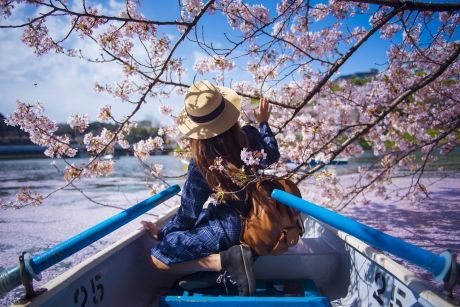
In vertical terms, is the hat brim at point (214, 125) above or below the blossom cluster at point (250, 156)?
above

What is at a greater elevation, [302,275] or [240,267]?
[240,267]

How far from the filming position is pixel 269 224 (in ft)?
6.14

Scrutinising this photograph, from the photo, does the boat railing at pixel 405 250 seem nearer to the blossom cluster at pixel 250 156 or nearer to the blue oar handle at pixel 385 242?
the blue oar handle at pixel 385 242

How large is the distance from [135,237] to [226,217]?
2.57 ft

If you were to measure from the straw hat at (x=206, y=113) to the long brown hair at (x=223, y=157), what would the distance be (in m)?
0.05

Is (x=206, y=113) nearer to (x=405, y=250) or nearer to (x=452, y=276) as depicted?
(x=405, y=250)

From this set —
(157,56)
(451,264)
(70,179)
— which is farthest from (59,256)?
(157,56)

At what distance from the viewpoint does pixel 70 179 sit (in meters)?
3.26

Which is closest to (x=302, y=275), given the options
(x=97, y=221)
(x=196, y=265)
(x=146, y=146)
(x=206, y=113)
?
(x=196, y=265)

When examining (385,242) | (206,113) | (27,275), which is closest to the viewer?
(27,275)

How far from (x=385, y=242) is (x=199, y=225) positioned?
1276 mm

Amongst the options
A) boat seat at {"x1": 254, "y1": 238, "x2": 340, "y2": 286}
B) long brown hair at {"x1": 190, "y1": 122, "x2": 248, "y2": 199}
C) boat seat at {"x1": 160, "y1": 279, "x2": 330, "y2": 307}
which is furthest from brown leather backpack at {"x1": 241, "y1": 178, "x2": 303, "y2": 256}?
boat seat at {"x1": 254, "y1": 238, "x2": 340, "y2": 286}

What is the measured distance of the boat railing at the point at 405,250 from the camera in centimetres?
104

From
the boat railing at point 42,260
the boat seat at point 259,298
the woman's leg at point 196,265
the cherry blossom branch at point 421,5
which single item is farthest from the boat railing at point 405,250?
the cherry blossom branch at point 421,5
